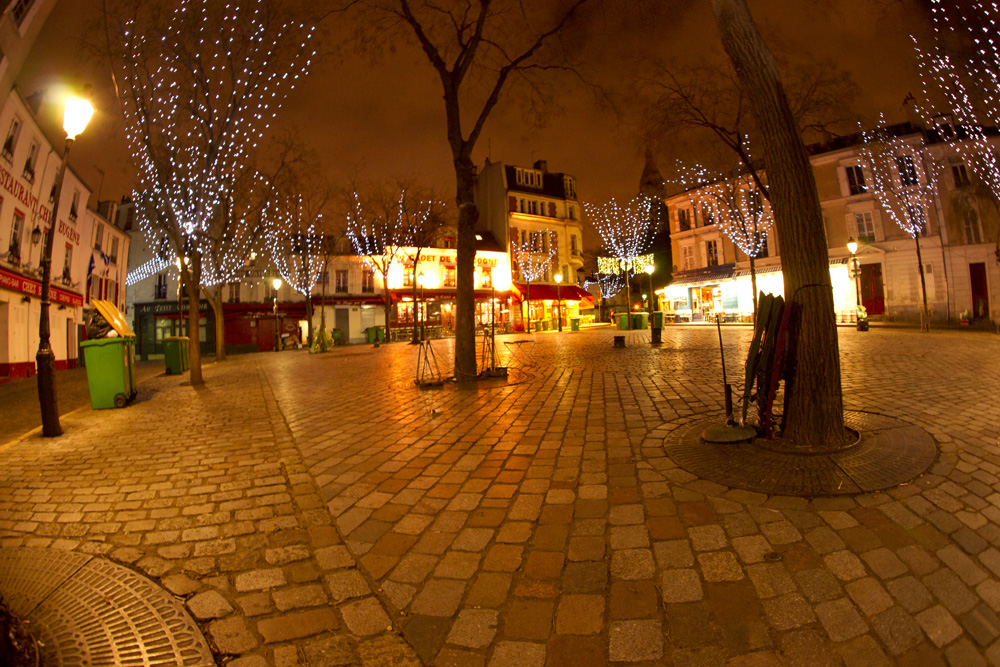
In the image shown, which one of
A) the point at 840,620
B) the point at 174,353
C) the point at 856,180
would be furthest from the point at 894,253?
the point at 174,353

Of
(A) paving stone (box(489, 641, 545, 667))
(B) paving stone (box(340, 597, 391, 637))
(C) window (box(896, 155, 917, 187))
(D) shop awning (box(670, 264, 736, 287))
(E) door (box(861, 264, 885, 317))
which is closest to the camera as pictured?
(A) paving stone (box(489, 641, 545, 667))

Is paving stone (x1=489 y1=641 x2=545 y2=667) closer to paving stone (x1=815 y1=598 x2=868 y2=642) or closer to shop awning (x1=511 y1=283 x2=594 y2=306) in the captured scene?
paving stone (x1=815 y1=598 x2=868 y2=642)

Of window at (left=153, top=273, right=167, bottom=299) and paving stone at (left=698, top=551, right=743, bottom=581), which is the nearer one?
paving stone at (left=698, top=551, right=743, bottom=581)

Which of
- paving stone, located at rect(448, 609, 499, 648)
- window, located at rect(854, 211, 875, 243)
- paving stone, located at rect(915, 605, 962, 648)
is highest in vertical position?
window, located at rect(854, 211, 875, 243)

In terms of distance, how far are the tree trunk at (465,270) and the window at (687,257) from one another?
33.2m

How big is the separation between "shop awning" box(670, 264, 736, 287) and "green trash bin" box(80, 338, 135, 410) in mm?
34871

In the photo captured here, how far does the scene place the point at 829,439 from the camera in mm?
3701

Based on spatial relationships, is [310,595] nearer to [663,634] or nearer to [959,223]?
[663,634]

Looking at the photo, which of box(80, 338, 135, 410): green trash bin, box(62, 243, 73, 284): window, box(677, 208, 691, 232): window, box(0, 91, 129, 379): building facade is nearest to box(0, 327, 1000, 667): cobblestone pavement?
box(80, 338, 135, 410): green trash bin

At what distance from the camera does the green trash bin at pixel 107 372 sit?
810 centimetres

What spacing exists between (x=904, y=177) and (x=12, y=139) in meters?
41.0

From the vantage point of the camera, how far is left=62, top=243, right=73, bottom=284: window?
2033 cm

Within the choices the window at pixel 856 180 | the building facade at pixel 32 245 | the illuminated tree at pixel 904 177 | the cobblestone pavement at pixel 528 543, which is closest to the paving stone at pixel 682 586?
the cobblestone pavement at pixel 528 543

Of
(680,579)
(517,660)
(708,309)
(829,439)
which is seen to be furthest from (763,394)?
(708,309)
